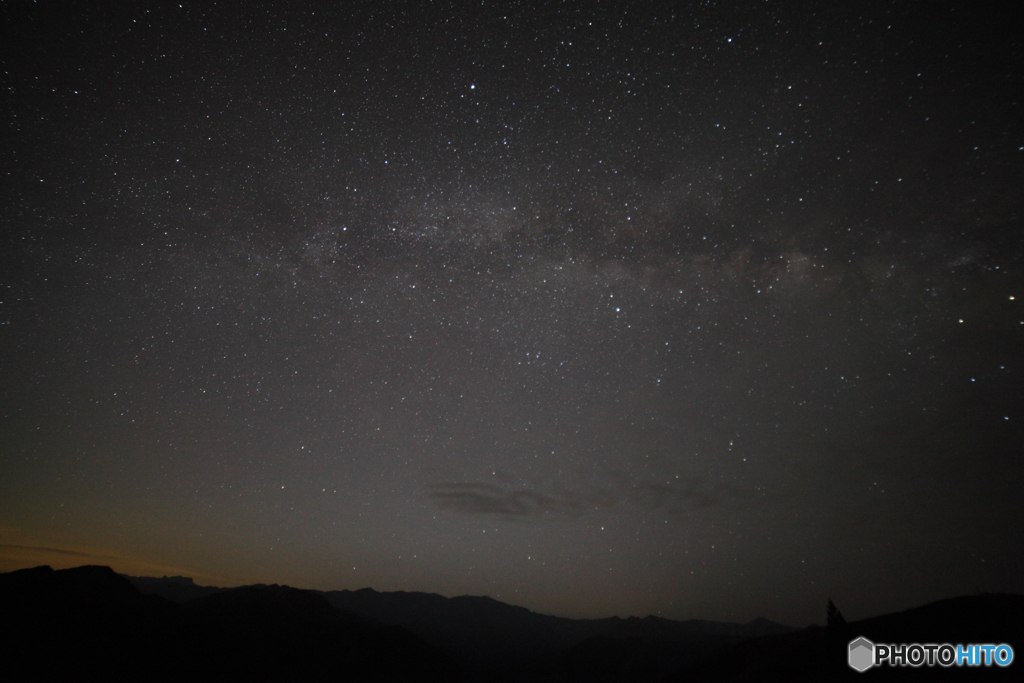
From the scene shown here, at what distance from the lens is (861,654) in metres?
27.0

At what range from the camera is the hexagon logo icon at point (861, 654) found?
25.6m

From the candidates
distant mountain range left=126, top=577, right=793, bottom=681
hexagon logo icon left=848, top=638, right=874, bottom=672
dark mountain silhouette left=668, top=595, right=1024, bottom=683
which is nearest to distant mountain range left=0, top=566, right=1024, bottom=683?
dark mountain silhouette left=668, top=595, right=1024, bottom=683

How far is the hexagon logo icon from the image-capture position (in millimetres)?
25562

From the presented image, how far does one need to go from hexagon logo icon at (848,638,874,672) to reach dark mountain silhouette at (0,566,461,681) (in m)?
72.0

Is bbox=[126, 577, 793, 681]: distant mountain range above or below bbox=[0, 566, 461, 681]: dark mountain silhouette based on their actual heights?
below

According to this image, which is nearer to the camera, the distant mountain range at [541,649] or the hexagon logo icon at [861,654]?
the hexagon logo icon at [861,654]

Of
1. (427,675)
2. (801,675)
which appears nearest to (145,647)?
(427,675)

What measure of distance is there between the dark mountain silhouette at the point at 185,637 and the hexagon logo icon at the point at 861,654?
72.0 metres

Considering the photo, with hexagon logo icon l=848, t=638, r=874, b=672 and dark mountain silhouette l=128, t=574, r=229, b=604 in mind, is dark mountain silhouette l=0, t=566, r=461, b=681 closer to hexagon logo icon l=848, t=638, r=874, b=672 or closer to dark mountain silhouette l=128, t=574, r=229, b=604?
hexagon logo icon l=848, t=638, r=874, b=672

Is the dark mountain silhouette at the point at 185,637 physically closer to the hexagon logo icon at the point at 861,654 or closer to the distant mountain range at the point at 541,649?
the distant mountain range at the point at 541,649

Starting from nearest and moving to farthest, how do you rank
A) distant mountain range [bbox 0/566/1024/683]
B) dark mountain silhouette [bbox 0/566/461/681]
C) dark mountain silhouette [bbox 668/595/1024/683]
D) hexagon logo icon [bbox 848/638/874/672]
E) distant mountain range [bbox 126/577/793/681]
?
1. dark mountain silhouette [bbox 668/595/1024/683]
2. hexagon logo icon [bbox 848/638/874/672]
3. distant mountain range [bbox 0/566/1024/683]
4. dark mountain silhouette [bbox 0/566/461/681]
5. distant mountain range [bbox 126/577/793/681]

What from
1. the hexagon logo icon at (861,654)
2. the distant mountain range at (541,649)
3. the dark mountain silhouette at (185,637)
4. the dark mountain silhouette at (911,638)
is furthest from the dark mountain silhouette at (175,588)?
the hexagon logo icon at (861,654)

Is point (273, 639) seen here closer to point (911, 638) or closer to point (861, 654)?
point (861, 654)

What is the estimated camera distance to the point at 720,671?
4278 centimetres
